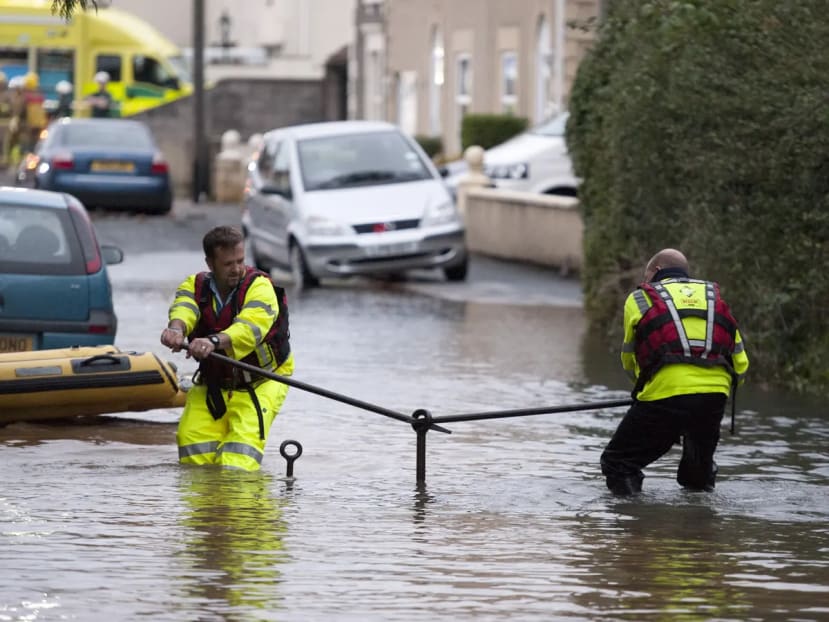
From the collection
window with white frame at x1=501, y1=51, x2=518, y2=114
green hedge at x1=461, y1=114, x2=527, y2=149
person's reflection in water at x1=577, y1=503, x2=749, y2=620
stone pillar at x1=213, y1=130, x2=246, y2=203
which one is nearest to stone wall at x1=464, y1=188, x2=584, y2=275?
green hedge at x1=461, y1=114, x2=527, y2=149

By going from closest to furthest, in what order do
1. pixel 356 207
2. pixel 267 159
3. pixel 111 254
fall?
pixel 111 254 < pixel 356 207 < pixel 267 159

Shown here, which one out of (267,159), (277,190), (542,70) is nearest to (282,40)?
(542,70)

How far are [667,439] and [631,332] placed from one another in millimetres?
491

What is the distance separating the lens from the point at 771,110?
15.2 meters

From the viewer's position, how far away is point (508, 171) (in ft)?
100

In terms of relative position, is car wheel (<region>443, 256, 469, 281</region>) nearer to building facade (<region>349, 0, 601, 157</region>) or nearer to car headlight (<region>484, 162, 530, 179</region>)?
car headlight (<region>484, 162, 530, 179</region>)

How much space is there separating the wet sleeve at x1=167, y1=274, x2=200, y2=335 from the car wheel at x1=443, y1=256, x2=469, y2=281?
14.5m

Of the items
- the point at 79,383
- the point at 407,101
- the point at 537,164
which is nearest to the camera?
the point at 79,383

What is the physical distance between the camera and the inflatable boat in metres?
13.0

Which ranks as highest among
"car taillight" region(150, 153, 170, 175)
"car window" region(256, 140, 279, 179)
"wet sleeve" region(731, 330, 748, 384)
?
"wet sleeve" region(731, 330, 748, 384)

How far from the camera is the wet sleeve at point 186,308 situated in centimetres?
1092

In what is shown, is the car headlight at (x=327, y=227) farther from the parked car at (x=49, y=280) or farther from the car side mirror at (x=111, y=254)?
the parked car at (x=49, y=280)

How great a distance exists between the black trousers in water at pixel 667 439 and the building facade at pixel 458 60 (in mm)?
21766

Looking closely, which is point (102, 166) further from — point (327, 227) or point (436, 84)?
point (436, 84)
